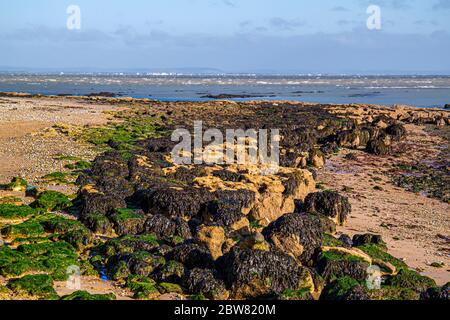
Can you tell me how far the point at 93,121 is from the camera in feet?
166

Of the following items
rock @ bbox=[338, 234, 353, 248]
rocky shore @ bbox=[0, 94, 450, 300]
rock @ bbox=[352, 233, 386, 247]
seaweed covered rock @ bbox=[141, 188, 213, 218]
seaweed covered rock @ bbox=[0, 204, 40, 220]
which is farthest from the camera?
seaweed covered rock @ bbox=[141, 188, 213, 218]

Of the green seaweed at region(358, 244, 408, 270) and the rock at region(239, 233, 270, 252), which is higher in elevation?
the rock at region(239, 233, 270, 252)

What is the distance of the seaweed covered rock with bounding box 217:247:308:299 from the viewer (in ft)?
45.1

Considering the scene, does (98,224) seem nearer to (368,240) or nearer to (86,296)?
(86,296)

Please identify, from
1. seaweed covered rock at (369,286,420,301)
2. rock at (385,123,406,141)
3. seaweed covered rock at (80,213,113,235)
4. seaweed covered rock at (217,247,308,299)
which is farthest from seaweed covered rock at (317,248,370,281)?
rock at (385,123,406,141)

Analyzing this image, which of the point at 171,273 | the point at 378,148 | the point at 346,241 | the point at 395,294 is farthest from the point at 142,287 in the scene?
the point at 378,148

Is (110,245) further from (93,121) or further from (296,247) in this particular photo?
(93,121)

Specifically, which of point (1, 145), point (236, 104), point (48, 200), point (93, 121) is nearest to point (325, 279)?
point (48, 200)

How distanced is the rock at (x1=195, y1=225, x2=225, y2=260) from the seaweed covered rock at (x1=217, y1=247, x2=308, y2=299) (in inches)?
77.4

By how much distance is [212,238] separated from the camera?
16469 millimetres

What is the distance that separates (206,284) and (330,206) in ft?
32.9

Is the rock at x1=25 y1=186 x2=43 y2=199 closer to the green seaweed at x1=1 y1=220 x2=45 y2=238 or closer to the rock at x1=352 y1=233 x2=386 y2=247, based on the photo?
the green seaweed at x1=1 y1=220 x2=45 y2=238

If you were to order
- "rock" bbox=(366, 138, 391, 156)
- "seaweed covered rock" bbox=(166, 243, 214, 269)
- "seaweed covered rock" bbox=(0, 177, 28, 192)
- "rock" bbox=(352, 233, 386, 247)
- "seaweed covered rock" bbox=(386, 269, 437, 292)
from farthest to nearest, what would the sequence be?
"rock" bbox=(366, 138, 391, 156), "seaweed covered rock" bbox=(0, 177, 28, 192), "rock" bbox=(352, 233, 386, 247), "seaweed covered rock" bbox=(166, 243, 214, 269), "seaweed covered rock" bbox=(386, 269, 437, 292)

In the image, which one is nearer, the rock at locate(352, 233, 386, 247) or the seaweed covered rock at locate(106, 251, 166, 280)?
the seaweed covered rock at locate(106, 251, 166, 280)
